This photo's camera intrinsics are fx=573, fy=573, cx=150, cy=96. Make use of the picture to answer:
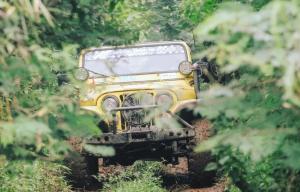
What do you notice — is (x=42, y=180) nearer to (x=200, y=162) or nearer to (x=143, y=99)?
(x=143, y=99)

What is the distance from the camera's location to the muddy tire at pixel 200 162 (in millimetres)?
6859

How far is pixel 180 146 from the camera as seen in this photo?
727cm

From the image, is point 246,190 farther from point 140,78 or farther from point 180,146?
point 140,78

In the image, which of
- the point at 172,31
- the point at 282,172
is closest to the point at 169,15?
the point at 172,31

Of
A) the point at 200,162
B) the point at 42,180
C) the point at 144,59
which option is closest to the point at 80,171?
the point at 42,180

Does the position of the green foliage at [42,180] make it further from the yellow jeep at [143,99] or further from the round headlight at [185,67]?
the round headlight at [185,67]

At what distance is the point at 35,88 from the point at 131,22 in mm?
1463

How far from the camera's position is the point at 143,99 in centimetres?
711

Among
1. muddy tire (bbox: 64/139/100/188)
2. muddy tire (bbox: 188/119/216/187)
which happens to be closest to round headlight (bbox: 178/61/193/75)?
muddy tire (bbox: 188/119/216/187)

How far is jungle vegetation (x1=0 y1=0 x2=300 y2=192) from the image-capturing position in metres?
2.18

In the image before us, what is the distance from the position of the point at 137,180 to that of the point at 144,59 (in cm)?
166

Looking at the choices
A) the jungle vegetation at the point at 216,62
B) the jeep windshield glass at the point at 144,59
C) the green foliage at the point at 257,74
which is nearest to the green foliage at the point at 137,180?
the jeep windshield glass at the point at 144,59

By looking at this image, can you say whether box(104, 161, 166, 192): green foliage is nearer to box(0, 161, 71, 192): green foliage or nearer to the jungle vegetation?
box(0, 161, 71, 192): green foliage

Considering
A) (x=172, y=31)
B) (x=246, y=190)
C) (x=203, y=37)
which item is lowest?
(x=246, y=190)
